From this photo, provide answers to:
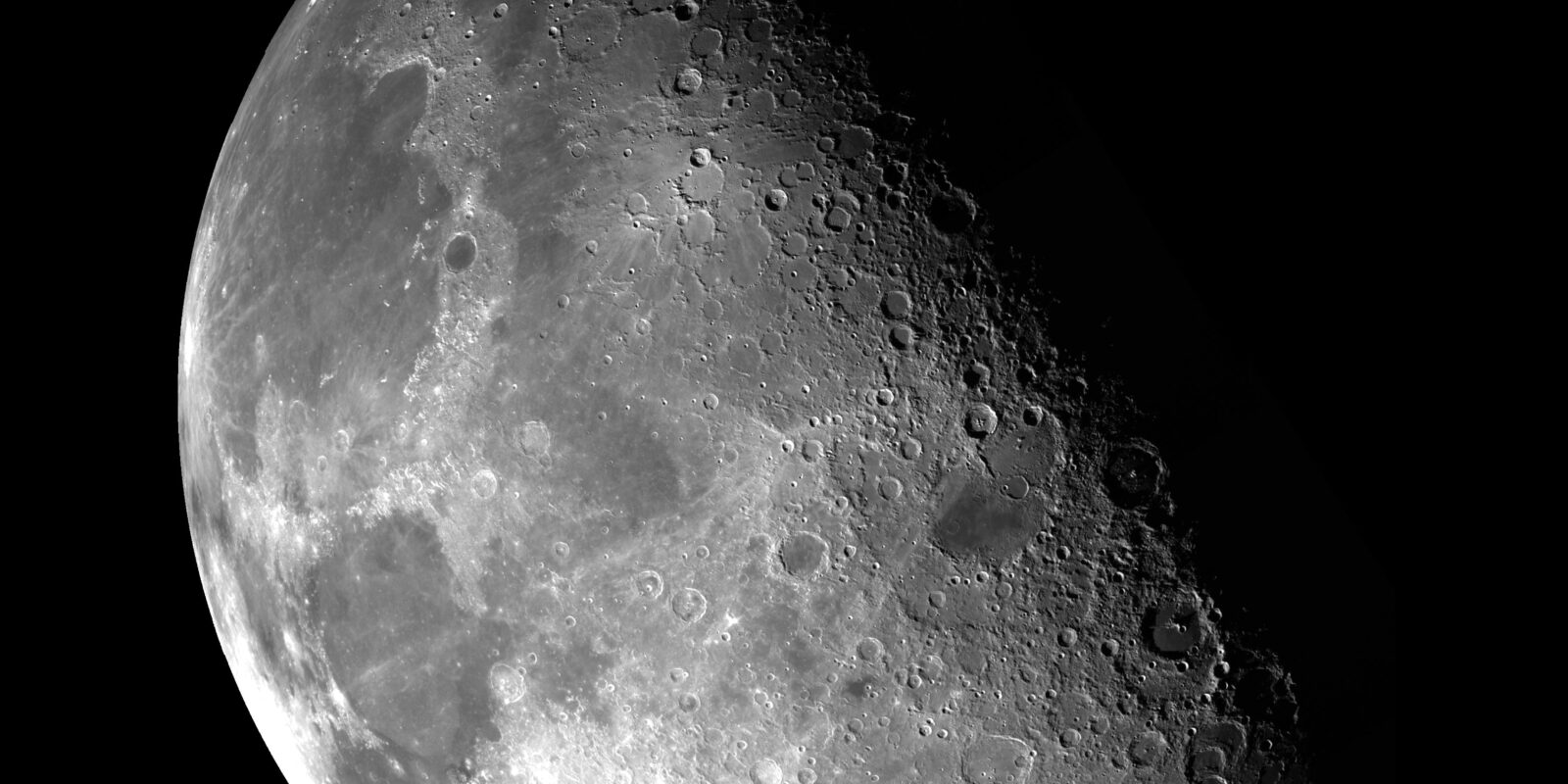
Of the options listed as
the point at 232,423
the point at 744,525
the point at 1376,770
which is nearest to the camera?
the point at 744,525

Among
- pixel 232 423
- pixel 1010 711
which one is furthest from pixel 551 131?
pixel 1010 711

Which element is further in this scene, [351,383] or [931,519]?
[351,383]

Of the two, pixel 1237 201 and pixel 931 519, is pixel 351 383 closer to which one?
pixel 931 519

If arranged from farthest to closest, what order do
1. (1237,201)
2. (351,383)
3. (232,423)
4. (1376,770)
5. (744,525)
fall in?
(232,423) < (351,383) < (1376,770) < (744,525) < (1237,201)

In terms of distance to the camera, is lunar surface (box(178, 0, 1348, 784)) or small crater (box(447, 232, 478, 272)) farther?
small crater (box(447, 232, 478, 272))

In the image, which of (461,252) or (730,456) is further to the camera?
(461,252)

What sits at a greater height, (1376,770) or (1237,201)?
(1237,201)

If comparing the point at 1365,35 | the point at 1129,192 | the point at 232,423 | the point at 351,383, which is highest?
the point at 1365,35

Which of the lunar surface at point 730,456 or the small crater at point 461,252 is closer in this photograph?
the lunar surface at point 730,456
